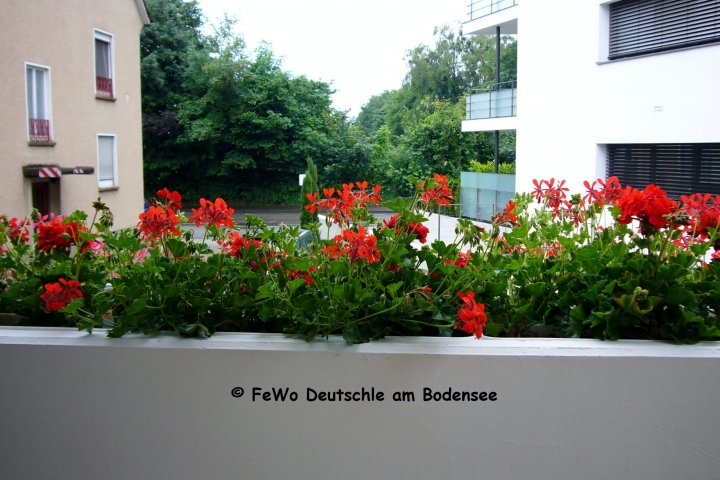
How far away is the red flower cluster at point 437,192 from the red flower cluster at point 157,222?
1.60 feet

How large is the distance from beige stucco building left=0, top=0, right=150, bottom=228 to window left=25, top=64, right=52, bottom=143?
0.01 meters

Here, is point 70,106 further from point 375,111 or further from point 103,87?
point 375,111

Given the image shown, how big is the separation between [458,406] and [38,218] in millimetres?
1007

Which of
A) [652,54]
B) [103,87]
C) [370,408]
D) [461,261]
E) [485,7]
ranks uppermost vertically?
[485,7]

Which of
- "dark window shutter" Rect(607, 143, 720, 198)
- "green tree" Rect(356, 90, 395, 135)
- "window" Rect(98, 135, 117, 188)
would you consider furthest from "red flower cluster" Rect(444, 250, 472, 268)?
"green tree" Rect(356, 90, 395, 135)

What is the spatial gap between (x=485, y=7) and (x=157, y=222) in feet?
33.8

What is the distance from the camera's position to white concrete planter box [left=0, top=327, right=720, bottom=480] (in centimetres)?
119

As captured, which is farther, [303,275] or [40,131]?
[40,131]

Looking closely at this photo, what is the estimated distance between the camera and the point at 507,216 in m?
1.43

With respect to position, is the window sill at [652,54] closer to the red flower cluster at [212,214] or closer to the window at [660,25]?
the window at [660,25]

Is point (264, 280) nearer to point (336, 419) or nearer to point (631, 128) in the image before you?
point (336, 419)

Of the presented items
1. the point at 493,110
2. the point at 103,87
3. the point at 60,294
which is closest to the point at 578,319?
the point at 60,294

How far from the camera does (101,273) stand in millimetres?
1387

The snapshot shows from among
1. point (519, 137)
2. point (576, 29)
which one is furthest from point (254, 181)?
point (576, 29)
